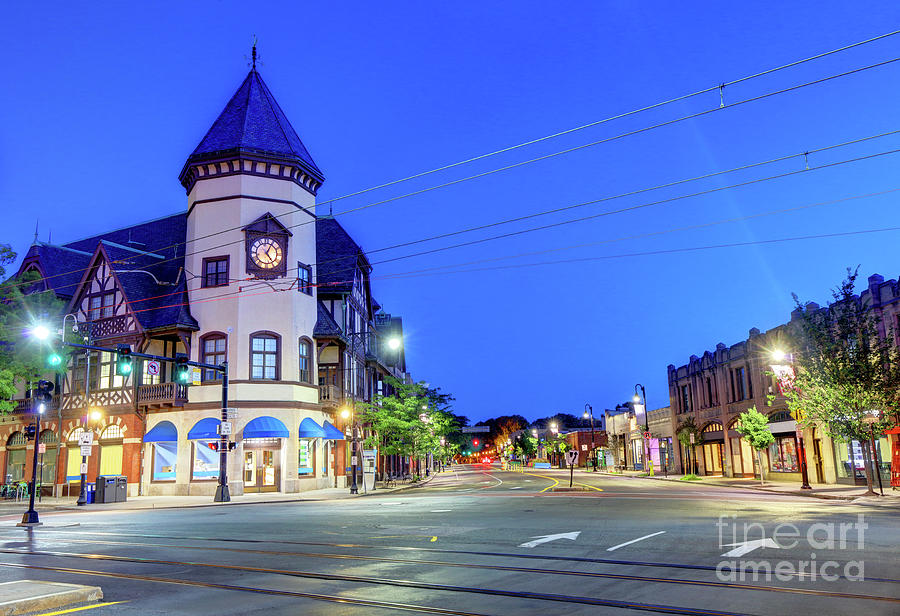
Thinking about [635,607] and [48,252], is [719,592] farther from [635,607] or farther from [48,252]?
[48,252]

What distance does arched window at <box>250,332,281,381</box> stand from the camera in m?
40.6

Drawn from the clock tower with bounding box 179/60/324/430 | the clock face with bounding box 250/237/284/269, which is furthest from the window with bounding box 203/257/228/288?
the clock face with bounding box 250/237/284/269

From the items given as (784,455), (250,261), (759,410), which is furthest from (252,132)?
(784,455)

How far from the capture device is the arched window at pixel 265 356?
133 ft

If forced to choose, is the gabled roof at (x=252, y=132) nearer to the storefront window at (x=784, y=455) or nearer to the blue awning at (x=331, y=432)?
the blue awning at (x=331, y=432)

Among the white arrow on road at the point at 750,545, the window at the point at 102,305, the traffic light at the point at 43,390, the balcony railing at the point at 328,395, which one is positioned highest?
the window at the point at 102,305

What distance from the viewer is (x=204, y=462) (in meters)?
39.9

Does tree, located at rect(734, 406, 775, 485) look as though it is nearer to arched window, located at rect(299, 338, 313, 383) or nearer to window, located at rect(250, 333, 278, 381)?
arched window, located at rect(299, 338, 313, 383)

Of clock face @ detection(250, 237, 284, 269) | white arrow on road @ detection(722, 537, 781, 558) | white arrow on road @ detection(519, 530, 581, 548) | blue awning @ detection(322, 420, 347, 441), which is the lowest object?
white arrow on road @ detection(519, 530, 581, 548)

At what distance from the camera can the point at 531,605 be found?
8.34 meters

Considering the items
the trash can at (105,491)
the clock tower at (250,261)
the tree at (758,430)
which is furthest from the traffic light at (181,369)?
the tree at (758,430)

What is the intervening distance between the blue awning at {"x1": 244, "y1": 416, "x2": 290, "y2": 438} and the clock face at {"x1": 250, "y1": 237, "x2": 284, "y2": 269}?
29.0ft

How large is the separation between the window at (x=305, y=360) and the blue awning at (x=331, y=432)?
3.03 meters

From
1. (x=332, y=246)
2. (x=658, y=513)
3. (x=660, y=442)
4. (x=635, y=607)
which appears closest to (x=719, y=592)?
(x=635, y=607)
